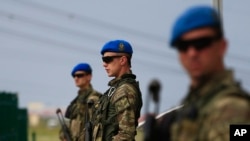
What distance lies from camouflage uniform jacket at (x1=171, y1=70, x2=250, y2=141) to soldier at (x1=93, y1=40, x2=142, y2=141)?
449cm

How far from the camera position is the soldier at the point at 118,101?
29.6 ft

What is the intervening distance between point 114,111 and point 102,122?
0.22 metres

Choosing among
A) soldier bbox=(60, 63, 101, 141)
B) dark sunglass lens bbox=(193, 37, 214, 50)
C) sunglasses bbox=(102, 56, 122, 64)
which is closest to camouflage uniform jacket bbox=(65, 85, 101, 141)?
soldier bbox=(60, 63, 101, 141)

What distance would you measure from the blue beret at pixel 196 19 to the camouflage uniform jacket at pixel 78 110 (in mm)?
8567

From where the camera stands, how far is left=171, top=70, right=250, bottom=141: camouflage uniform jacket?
428cm

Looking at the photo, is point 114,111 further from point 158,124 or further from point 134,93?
point 158,124

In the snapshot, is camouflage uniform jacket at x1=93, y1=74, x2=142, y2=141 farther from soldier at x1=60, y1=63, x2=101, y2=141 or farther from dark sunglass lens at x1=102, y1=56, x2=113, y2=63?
soldier at x1=60, y1=63, x2=101, y2=141

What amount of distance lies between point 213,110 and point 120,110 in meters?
4.79

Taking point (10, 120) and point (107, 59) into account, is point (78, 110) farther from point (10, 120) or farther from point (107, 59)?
point (10, 120)

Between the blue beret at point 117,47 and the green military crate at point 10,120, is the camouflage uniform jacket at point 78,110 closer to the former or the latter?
the blue beret at point 117,47

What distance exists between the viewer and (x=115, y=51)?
9414mm

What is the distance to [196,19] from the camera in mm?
4410

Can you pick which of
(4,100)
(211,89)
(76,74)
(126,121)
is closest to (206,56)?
(211,89)

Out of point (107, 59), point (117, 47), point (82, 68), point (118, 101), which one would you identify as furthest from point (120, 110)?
point (82, 68)
